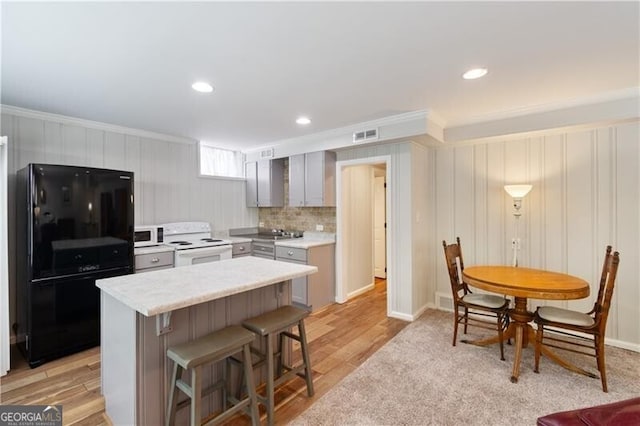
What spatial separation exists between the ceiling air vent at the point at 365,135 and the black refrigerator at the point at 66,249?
2.65 meters

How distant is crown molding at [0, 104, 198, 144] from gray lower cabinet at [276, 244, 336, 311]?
2.28 metres

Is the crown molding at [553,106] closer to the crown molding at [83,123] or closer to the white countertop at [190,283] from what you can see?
the white countertop at [190,283]

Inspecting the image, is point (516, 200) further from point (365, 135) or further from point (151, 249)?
point (151, 249)

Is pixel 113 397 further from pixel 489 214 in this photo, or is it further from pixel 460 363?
pixel 489 214

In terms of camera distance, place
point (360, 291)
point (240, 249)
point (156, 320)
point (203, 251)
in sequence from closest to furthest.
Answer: point (156, 320)
point (203, 251)
point (240, 249)
point (360, 291)

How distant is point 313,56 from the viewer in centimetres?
208

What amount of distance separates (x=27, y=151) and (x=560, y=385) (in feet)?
17.9

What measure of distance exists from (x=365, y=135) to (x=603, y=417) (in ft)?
10.3

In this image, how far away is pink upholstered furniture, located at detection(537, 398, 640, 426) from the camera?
39.8 inches

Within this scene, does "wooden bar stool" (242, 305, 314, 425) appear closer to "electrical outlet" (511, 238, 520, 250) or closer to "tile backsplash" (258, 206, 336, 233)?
"tile backsplash" (258, 206, 336, 233)

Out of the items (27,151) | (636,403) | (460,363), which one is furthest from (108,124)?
(636,403)

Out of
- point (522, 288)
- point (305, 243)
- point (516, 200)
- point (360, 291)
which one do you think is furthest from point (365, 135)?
point (360, 291)

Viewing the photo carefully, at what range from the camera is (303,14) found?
5.37 ft

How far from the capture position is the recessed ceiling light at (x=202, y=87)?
2.53 metres
